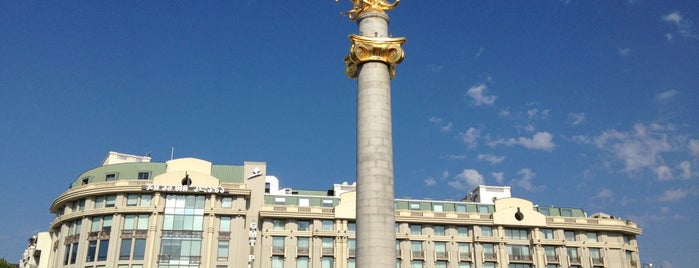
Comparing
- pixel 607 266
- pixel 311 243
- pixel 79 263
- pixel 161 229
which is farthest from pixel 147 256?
pixel 607 266

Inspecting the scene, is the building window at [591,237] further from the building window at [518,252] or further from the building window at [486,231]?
the building window at [486,231]

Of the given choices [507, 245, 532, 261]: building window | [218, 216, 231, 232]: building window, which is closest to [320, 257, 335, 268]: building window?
[218, 216, 231, 232]: building window

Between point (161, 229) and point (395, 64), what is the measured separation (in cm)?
4466

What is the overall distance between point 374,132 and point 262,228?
42.6 metres

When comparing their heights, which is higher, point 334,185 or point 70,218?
point 334,185

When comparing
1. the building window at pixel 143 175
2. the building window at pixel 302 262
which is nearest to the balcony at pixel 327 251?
the building window at pixel 302 262

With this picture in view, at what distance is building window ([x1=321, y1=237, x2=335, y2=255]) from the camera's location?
87188 mm

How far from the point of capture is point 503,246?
91125 mm

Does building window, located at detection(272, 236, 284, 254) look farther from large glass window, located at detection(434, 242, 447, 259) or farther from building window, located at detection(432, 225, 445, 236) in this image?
building window, located at detection(432, 225, 445, 236)

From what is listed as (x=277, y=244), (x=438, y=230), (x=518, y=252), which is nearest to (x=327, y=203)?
(x=277, y=244)

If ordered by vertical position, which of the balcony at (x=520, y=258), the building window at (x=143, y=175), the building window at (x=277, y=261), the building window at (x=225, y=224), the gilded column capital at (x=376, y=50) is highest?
the building window at (x=143, y=175)

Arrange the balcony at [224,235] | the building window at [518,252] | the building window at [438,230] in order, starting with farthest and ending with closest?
the building window at [518,252]
the building window at [438,230]
the balcony at [224,235]

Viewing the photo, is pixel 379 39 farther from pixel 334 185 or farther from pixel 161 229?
pixel 334 185

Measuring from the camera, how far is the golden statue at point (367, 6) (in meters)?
53.2
